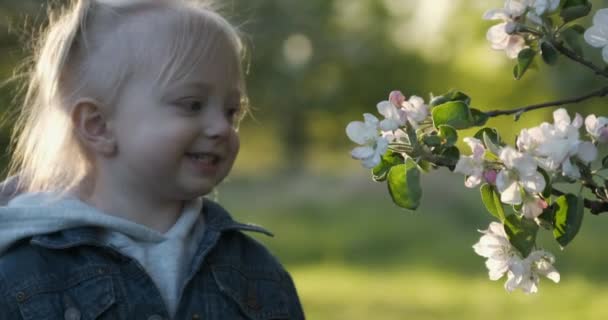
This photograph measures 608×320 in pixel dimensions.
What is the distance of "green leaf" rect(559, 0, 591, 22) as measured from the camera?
1.88m

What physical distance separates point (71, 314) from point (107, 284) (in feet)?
0.31

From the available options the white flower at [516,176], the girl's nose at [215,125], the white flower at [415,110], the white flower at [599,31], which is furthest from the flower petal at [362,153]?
the girl's nose at [215,125]

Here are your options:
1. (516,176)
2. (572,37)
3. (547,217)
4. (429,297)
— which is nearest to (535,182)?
(516,176)

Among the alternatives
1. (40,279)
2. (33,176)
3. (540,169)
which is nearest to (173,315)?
(40,279)

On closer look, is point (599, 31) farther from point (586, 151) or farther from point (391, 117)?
point (391, 117)

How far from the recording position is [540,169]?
1.68m

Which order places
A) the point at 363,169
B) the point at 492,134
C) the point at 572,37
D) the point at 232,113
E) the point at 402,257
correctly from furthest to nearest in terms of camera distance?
the point at 363,169 < the point at 402,257 < the point at 232,113 < the point at 572,37 < the point at 492,134

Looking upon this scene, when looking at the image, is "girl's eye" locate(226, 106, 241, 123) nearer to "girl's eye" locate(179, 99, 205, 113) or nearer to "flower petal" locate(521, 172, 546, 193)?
"girl's eye" locate(179, 99, 205, 113)

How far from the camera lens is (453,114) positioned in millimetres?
1796

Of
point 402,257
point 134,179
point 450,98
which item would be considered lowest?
point 134,179

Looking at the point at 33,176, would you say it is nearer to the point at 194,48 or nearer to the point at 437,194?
the point at 194,48

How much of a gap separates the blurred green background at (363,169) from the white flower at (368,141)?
0.64m

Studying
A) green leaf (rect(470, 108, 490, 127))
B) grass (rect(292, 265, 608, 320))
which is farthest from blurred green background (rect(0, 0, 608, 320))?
green leaf (rect(470, 108, 490, 127))

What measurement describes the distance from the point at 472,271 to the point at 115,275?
23.4 feet
